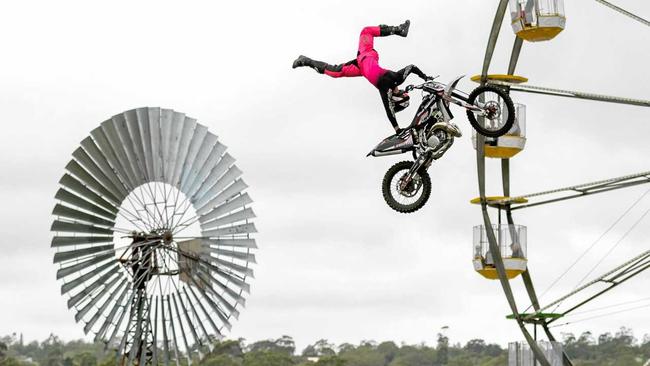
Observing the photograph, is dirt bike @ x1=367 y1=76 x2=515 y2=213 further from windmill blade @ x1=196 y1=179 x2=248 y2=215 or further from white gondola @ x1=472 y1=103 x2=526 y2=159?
windmill blade @ x1=196 y1=179 x2=248 y2=215

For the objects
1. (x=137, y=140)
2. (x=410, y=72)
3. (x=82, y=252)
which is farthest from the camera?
(x=137, y=140)

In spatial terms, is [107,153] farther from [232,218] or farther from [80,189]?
[232,218]

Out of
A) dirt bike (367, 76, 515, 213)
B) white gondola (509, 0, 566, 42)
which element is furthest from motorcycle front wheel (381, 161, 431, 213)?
white gondola (509, 0, 566, 42)

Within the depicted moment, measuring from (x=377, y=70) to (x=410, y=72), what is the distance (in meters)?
0.85

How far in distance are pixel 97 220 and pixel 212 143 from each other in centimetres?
641

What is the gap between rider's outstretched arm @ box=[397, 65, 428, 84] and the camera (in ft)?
117

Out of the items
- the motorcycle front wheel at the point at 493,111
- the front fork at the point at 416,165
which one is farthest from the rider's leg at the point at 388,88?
the motorcycle front wheel at the point at 493,111

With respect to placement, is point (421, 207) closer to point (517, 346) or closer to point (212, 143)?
point (517, 346)

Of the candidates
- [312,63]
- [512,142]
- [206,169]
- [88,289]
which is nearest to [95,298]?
[88,289]

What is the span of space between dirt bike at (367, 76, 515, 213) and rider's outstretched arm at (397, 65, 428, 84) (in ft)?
0.96

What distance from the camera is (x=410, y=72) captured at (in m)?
35.8

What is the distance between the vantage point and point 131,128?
76.5 meters

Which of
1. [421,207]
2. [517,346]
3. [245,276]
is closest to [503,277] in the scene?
[517,346]

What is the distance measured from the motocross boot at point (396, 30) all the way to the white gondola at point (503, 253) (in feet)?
101
